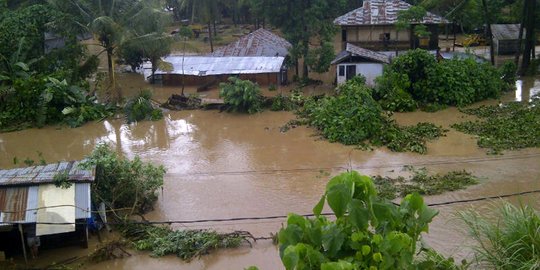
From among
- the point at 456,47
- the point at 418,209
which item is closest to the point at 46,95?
the point at 418,209

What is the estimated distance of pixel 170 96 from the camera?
24.7 m

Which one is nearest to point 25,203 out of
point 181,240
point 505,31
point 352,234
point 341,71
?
point 181,240

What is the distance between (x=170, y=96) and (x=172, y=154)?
7.25 metres

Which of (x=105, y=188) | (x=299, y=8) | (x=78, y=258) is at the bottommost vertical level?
(x=78, y=258)

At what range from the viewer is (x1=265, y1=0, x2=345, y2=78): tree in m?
24.8

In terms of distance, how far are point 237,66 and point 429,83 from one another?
9029 millimetres

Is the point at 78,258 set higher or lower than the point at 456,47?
lower

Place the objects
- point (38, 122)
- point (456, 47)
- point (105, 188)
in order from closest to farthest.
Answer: point (105, 188)
point (38, 122)
point (456, 47)

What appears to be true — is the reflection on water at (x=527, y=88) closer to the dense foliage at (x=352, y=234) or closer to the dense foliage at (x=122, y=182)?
the dense foliage at (x=122, y=182)

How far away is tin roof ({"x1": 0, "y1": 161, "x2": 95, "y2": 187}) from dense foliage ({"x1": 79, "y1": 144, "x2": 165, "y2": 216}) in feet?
1.34

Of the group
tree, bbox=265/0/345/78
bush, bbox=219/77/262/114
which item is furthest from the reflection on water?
bush, bbox=219/77/262/114

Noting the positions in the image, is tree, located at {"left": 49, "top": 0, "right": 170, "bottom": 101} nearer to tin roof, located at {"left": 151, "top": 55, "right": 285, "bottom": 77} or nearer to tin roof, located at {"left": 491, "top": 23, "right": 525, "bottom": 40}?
tin roof, located at {"left": 151, "top": 55, "right": 285, "bottom": 77}

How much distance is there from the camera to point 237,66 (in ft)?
85.3

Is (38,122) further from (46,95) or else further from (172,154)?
(172,154)
